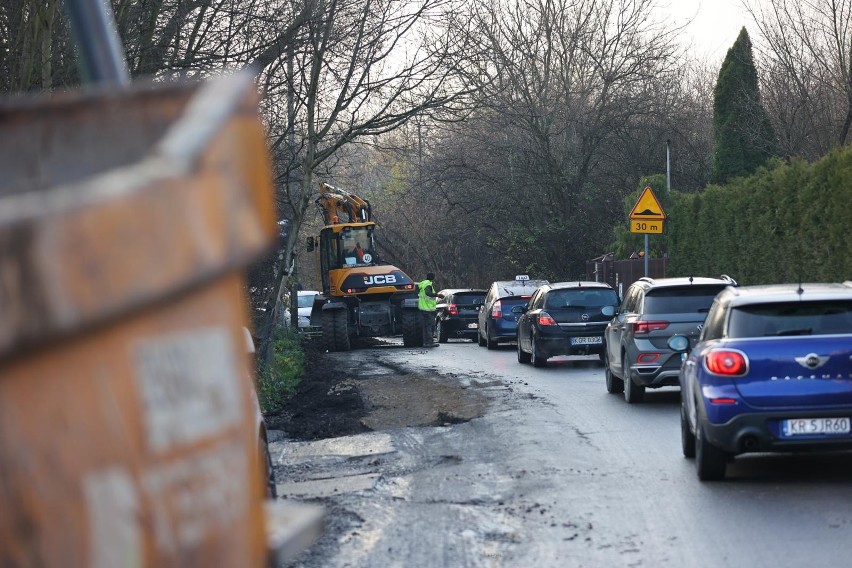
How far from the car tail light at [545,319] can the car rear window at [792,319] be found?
14.3 metres

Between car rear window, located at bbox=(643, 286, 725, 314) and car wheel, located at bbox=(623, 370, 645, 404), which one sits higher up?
car rear window, located at bbox=(643, 286, 725, 314)

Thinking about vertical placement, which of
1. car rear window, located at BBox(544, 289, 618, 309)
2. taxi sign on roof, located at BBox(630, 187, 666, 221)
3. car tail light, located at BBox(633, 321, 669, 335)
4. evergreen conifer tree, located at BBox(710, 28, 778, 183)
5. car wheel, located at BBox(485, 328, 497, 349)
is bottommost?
car wheel, located at BBox(485, 328, 497, 349)

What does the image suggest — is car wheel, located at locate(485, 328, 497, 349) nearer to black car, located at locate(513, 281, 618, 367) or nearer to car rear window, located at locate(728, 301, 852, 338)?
black car, located at locate(513, 281, 618, 367)

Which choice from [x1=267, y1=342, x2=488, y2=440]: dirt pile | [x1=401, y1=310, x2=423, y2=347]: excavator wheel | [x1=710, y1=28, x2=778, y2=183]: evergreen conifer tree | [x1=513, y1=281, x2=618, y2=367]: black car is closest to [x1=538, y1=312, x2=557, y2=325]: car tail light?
[x1=513, y1=281, x2=618, y2=367]: black car

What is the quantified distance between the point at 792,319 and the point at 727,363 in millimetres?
691

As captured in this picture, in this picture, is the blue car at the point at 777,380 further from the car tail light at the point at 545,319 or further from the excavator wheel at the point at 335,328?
the excavator wheel at the point at 335,328

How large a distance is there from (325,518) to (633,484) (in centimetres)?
254

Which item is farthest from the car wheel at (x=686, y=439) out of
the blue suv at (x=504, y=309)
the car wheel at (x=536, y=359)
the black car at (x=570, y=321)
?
the blue suv at (x=504, y=309)

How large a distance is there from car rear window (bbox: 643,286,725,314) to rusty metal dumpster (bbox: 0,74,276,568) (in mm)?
15076

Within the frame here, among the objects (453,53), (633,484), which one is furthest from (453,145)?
(633,484)

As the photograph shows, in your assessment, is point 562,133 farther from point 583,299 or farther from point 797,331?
point 797,331

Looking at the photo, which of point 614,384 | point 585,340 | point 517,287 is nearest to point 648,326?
point 614,384

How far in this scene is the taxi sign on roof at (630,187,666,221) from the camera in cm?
2775

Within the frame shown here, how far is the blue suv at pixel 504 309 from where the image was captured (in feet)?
105
